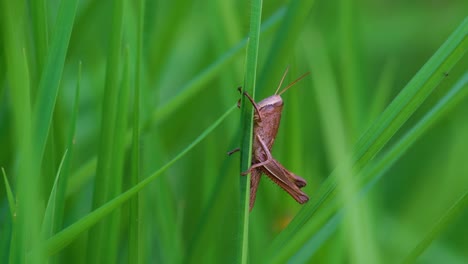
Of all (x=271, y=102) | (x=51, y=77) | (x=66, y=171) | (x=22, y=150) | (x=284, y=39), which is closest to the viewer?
(x=22, y=150)

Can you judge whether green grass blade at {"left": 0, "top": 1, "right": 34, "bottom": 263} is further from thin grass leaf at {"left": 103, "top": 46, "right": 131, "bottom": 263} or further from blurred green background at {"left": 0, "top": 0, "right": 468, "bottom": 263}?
thin grass leaf at {"left": 103, "top": 46, "right": 131, "bottom": 263}

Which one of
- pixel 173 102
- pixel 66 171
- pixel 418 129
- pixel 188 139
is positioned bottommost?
pixel 188 139

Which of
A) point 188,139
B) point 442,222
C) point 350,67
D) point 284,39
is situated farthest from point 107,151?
point 188,139

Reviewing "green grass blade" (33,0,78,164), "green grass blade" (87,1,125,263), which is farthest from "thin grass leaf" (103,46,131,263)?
"green grass blade" (33,0,78,164)

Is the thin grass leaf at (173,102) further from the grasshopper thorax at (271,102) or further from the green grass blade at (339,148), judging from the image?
the green grass blade at (339,148)

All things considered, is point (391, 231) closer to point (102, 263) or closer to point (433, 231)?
point (433, 231)

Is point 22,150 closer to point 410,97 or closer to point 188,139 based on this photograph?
point 410,97

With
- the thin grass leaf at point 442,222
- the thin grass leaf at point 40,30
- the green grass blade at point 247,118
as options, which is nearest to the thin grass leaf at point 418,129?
the thin grass leaf at point 442,222
